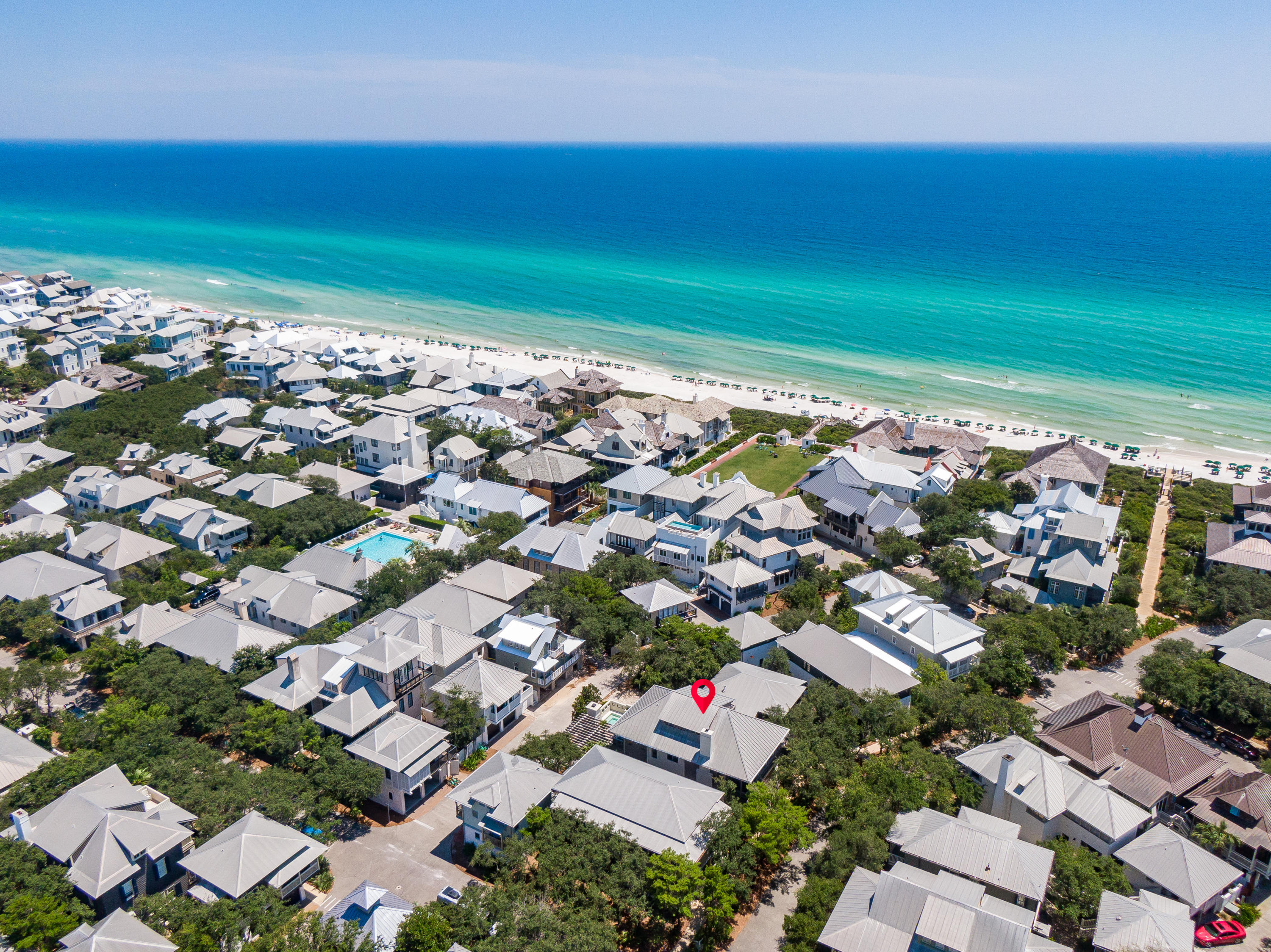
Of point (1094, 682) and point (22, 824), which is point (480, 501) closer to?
point (22, 824)

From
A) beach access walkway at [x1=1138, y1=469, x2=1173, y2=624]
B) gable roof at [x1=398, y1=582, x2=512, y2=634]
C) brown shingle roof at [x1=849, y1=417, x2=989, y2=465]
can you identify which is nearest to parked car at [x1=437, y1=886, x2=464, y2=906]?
gable roof at [x1=398, y1=582, x2=512, y2=634]

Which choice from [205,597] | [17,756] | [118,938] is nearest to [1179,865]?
[118,938]

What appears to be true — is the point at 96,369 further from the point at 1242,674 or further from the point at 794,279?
the point at 794,279

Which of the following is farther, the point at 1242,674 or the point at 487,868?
the point at 1242,674

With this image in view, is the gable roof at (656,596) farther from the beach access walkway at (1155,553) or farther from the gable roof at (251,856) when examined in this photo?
the beach access walkway at (1155,553)

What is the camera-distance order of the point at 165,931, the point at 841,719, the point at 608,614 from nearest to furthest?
the point at 165,931 → the point at 841,719 → the point at 608,614

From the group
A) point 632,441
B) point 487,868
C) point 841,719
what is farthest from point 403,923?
point 632,441
